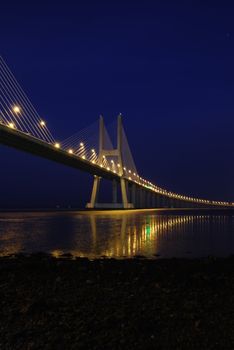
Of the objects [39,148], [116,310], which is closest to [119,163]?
[39,148]

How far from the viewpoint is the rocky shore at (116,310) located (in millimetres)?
3787

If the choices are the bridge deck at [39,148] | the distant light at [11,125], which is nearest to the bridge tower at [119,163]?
the bridge deck at [39,148]

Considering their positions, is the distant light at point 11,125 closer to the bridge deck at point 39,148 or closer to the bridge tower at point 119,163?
the bridge deck at point 39,148

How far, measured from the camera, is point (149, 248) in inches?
544

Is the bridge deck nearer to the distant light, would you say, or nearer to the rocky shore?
the distant light

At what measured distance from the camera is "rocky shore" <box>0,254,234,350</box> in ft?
12.4

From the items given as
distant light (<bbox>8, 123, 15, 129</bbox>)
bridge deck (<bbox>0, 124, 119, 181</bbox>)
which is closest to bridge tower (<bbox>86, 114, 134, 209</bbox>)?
bridge deck (<bbox>0, 124, 119, 181</bbox>)

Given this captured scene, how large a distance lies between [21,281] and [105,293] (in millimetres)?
1705

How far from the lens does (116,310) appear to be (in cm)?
471

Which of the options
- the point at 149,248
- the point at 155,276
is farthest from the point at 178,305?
the point at 149,248

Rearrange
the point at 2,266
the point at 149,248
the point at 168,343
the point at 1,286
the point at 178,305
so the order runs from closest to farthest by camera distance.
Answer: the point at 168,343, the point at 178,305, the point at 1,286, the point at 2,266, the point at 149,248

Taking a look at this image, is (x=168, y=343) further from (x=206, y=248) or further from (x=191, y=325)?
(x=206, y=248)

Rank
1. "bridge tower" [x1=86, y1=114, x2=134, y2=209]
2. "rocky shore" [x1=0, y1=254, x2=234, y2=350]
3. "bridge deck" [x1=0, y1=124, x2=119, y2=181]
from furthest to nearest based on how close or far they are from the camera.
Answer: "bridge tower" [x1=86, y1=114, x2=134, y2=209]
"bridge deck" [x1=0, y1=124, x2=119, y2=181]
"rocky shore" [x1=0, y1=254, x2=234, y2=350]

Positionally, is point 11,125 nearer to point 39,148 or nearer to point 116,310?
point 39,148
